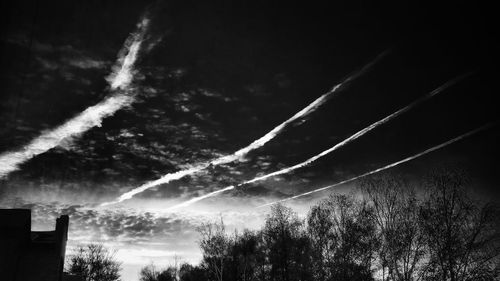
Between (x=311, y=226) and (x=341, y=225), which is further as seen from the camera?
(x=311, y=226)

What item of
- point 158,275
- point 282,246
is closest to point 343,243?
point 282,246

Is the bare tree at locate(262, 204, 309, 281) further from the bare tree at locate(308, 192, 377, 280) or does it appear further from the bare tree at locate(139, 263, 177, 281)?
the bare tree at locate(139, 263, 177, 281)

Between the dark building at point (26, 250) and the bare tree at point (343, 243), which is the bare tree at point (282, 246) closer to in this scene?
the bare tree at point (343, 243)

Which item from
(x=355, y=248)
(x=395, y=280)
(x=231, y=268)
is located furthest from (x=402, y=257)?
(x=231, y=268)

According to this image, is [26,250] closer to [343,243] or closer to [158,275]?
[343,243]

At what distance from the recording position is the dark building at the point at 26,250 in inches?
1079

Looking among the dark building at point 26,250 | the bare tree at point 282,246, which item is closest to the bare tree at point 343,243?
the bare tree at point 282,246

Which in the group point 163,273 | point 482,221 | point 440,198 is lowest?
Result: point 163,273

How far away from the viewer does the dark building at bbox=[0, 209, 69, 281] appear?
89.9 ft

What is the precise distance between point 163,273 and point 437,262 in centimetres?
11519

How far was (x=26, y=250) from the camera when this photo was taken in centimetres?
2986

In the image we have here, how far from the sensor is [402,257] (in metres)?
26.9

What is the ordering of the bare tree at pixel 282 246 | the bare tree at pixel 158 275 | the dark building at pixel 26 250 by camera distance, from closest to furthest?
1. the dark building at pixel 26 250
2. the bare tree at pixel 282 246
3. the bare tree at pixel 158 275

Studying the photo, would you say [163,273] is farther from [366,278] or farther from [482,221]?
[482,221]
